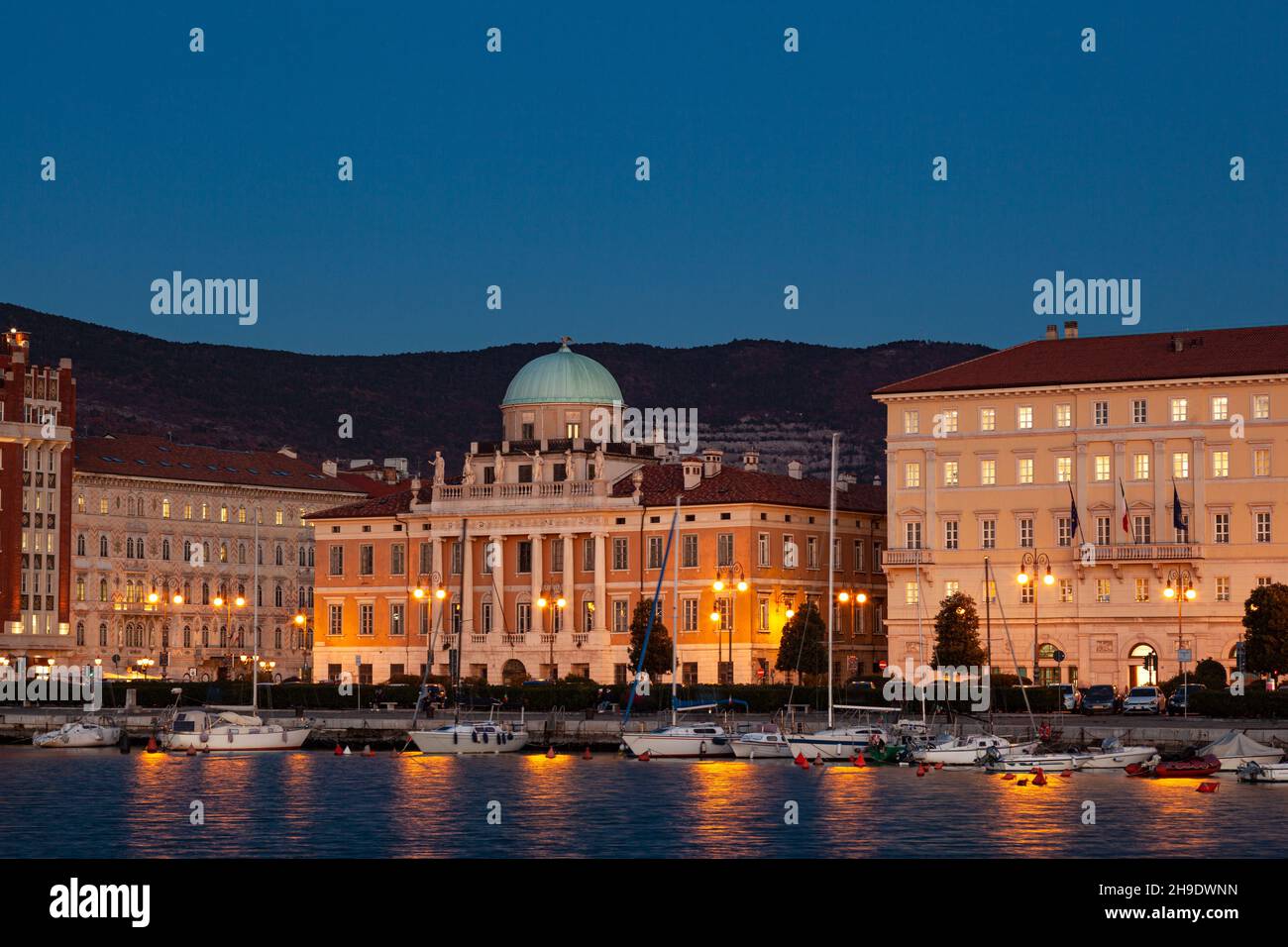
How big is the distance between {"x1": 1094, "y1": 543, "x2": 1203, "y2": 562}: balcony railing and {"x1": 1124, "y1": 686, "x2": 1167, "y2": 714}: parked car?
12.2 metres

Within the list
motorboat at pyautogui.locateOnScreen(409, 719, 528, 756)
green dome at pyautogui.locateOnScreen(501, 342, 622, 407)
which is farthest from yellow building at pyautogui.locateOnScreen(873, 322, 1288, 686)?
green dome at pyautogui.locateOnScreen(501, 342, 622, 407)

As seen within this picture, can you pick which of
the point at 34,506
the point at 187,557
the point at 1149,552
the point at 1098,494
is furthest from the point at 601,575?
the point at 187,557

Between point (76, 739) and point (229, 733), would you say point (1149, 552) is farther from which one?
point (76, 739)

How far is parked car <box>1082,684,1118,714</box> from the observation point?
3846 inches

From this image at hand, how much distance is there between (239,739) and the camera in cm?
10094

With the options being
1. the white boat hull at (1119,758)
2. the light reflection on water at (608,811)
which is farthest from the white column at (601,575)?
the white boat hull at (1119,758)

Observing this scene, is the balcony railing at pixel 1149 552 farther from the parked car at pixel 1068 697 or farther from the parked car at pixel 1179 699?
the parked car at pixel 1179 699

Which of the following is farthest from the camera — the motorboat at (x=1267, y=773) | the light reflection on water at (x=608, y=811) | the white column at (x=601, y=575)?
the white column at (x=601, y=575)

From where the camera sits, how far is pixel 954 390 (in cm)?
11794

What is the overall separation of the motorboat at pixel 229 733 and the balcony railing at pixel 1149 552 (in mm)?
37050

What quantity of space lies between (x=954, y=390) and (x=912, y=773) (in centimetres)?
3867

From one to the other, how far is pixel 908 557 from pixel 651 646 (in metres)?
13.0

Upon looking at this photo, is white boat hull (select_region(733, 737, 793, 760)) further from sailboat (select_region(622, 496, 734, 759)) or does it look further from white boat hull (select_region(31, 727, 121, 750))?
white boat hull (select_region(31, 727, 121, 750))

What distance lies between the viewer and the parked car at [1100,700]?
97688mm
